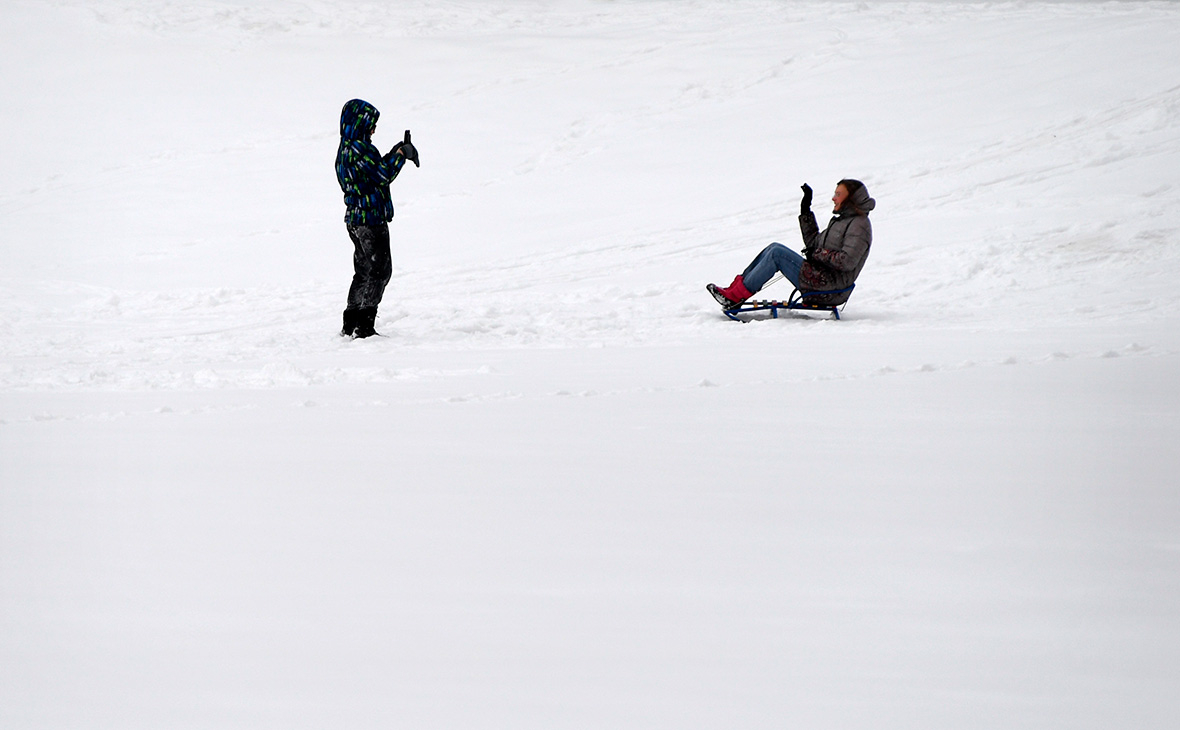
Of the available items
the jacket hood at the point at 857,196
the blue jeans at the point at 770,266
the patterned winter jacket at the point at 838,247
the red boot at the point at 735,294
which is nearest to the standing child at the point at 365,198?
the red boot at the point at 735,294

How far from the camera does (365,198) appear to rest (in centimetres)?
811

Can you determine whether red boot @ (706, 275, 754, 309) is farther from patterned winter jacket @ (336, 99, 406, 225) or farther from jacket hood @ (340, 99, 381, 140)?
jacket hood @ (340, 99, 381, 140)

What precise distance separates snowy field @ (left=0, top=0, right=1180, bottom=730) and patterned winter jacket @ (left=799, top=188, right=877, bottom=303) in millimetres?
324

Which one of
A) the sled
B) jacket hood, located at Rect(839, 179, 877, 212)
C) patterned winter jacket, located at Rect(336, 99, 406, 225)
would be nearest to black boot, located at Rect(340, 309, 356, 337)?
patterned winter jacket, located at Rect(336, 99, 406, 225)

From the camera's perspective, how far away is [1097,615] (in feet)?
7.68

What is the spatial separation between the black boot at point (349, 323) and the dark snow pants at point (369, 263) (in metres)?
0.04

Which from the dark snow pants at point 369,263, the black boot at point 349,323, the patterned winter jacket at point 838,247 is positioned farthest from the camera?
the patterned winter jacket at point 838,247

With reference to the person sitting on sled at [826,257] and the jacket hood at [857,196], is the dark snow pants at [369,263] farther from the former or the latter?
the jacket hood at [857,196]

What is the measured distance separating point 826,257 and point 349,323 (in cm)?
361

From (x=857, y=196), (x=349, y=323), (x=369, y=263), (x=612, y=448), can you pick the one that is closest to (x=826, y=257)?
(x=857, y=196)

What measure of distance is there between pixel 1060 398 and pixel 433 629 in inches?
147

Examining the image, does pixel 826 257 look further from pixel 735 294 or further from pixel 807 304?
pixel 735 294

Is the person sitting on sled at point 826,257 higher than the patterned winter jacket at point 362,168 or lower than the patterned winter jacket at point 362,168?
lower

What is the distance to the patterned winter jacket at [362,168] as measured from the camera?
317 inches
